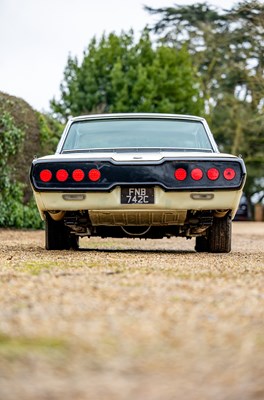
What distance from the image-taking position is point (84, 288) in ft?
13.8

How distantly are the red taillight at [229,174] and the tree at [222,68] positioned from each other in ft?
96.3

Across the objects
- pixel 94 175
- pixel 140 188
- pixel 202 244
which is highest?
pixel 94 175

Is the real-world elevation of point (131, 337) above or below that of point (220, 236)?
above

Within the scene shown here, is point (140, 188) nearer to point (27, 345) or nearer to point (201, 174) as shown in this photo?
point (201, 174)

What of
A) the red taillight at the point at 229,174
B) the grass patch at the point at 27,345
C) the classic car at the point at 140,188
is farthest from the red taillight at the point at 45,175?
the grass patch at the point at 27,345

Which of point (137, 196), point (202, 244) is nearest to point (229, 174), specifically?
point (137, 196)

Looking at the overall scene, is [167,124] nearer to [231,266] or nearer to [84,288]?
[231,266]

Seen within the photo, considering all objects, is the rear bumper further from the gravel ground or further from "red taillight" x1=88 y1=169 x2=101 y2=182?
the gravel ground

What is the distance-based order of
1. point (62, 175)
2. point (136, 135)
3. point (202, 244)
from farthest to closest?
point (202, 244), point (136, 135), point (62, 175)

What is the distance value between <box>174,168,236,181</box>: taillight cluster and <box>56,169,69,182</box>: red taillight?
93 cm

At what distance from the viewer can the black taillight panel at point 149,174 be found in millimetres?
7223

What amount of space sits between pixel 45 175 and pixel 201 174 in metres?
1.33

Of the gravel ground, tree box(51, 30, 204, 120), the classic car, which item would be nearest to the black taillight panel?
the classic car

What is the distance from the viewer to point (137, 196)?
23.9 feet
